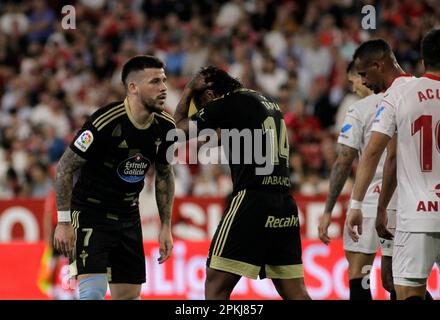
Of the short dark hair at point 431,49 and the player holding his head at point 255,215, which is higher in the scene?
the short dark hair at point 431,49

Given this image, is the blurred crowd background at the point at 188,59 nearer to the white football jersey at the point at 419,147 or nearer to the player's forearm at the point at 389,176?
the player's forearm at the point at 389,176

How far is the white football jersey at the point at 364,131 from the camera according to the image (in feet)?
26.9

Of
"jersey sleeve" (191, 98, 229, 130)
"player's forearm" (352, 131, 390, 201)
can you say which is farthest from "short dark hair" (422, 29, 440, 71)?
"jersey sleeve" (191, 98, 229, 130)

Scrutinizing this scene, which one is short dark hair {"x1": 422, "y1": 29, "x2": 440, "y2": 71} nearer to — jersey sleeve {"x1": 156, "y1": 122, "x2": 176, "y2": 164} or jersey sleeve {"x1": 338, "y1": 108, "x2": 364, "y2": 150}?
jersey sleeve {"x1": 338, "y1": 108, "x2": 364, "y2": 150}

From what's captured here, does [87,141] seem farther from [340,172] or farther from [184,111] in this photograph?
[340,172]

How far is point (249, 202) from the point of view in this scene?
7.00 meters

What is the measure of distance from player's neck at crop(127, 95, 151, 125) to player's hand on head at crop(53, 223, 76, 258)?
98cm

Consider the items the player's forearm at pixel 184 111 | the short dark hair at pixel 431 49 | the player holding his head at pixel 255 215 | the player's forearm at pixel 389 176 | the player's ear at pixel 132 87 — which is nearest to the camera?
the short dark hair at pixel 431 49

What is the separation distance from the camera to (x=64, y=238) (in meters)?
7.25

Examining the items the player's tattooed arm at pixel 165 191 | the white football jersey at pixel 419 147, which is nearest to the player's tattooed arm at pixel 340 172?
the player's tattooed arm at pixel 165 191

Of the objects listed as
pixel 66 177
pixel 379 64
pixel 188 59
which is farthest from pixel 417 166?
pixel 188 59

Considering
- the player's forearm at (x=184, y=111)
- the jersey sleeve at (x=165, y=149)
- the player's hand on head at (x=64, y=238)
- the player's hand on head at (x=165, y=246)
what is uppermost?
the player's forearm at (x=184, y=111)

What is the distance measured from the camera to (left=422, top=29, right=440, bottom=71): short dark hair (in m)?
6.22

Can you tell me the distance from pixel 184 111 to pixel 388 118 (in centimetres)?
Answer: 184
